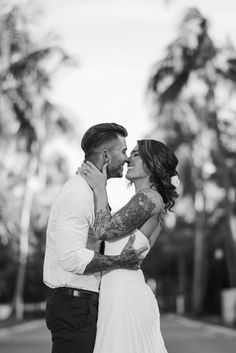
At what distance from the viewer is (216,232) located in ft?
167

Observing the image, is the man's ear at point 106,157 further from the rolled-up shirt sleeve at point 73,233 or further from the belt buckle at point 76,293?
the belt buckle at point 76,293

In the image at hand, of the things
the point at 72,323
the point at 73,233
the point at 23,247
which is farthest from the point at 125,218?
the point at 23,247

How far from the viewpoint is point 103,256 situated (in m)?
4.29

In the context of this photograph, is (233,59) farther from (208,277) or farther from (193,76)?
(208,277)

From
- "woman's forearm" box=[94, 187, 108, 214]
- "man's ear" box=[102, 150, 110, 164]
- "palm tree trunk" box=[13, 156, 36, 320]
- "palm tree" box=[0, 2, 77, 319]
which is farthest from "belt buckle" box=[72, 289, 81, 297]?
"palm tree trunk" box=[13, 156, 36, 320]

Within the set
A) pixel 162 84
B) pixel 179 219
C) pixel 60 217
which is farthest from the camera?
pixel 179 219

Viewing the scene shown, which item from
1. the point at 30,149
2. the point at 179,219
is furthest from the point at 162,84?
the point at 179,219

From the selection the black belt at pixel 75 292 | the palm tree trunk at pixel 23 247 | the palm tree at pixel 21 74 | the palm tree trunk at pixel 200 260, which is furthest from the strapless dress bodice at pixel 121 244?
the palm tree trunk at pixel 200 260

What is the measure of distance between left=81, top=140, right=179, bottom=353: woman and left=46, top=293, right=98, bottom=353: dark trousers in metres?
0.08

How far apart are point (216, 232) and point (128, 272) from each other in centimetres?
4708

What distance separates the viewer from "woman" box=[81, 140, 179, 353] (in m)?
4.38

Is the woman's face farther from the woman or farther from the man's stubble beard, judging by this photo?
the man's stubble beard

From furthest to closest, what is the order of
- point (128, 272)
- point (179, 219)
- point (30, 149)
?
point (179, 219)
point (30, 149)
point (128, 272)

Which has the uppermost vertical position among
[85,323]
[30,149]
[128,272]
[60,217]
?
[30,149]
